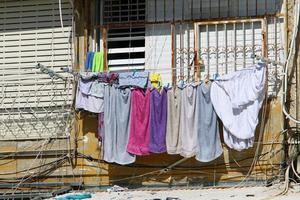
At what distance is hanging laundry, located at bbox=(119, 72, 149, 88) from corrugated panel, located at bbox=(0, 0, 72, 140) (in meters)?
1.11

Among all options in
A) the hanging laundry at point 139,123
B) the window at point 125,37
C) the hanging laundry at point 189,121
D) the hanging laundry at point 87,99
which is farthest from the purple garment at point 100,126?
the hanging laundry at point 189,121

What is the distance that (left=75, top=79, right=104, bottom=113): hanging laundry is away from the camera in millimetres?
10805

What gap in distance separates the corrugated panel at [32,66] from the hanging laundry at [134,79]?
111cm

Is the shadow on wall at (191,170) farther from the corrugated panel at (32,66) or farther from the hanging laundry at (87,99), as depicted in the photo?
the corrugated panel at (32,66)

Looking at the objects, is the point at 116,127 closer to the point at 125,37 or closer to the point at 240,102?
the point at 125,37

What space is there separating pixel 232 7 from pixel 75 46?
2.79 meters

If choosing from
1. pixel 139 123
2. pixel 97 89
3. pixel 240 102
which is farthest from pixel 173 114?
pixel 97 89

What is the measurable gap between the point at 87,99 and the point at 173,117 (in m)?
1.49

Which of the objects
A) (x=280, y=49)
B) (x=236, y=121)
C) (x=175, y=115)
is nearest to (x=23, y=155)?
(x=175, y=115)

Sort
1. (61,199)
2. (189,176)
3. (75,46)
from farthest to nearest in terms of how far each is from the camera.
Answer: (75,46), (189,176), (61,199)

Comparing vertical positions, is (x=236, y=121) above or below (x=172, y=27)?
below

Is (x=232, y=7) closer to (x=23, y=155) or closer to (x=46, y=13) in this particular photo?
(x=46, y=13)

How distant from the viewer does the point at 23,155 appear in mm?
11344

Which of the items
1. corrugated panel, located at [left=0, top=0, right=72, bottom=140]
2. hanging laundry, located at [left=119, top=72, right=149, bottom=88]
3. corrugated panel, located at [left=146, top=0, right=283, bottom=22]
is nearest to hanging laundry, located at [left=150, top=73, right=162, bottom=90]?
hanging laundry, located at [left=119, top=72, right=149, bottom=88]
